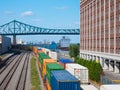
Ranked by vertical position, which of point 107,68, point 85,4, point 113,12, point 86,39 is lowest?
point 107,68

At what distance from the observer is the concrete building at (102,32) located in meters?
71.9

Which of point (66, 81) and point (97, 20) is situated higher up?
point (97, 20)

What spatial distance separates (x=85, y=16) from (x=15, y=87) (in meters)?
66.8

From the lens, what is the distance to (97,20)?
89.8m

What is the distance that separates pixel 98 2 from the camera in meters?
89.9

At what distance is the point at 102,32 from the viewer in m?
83.8

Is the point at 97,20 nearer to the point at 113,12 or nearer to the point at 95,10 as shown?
the point at 95,10

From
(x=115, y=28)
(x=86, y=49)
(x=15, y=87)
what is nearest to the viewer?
(x=15, y=87)

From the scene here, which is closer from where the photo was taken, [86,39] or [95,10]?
[95,10]

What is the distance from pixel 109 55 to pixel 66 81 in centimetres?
5070

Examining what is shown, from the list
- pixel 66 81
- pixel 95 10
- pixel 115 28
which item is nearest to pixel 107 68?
pixel 115 28

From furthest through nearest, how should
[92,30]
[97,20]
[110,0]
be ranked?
[92,30] < [97,20] < [110,0]

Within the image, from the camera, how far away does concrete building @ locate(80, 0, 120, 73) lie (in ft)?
236

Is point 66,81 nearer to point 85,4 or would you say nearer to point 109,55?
point 109,55
